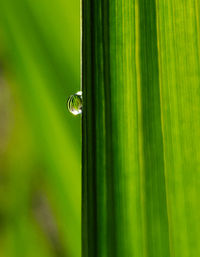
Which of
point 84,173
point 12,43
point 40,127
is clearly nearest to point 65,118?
point 40,127

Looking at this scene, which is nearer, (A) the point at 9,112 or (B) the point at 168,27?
(B) the point at 168,27

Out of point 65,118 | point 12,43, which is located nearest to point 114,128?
point 65,118

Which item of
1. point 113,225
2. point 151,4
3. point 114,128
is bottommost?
point 113,225

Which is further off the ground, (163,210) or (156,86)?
(156,86)

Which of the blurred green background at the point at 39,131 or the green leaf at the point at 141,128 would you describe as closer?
the green leaf at the point at 141,128

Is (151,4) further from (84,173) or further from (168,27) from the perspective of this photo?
(84,173)
